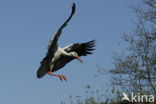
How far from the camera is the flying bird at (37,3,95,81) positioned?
986 centimetres

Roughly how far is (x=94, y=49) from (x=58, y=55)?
5.31 feet

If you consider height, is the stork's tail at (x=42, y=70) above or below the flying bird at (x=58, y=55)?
below

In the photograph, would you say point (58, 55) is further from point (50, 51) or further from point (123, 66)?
point (123, 66)

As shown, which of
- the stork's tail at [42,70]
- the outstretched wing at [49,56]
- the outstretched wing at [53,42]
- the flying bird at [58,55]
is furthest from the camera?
the stork's tail at [42,70]

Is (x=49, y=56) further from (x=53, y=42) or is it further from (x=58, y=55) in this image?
(x=53, y=42)

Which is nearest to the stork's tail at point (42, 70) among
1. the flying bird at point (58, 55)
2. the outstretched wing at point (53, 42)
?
the flying bird at point (58, 55)

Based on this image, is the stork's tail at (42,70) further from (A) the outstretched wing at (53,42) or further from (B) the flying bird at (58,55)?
(A) the outstretched wing at (53,42)

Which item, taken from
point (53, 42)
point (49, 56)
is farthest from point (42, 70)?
point (53, 42)

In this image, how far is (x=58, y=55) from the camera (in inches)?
399

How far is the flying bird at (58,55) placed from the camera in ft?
32.3

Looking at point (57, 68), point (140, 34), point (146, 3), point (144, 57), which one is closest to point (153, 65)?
point (144, 57)

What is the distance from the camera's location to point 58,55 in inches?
399

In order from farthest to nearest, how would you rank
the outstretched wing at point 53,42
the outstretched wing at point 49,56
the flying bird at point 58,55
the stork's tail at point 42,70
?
the stork's tail at point 42,70 < the flying bird at point 58,55 < the outstretched wing at point 49,56 < the outstretched wing at point 53,42

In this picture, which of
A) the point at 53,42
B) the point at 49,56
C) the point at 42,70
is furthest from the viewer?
the point at 42,70
